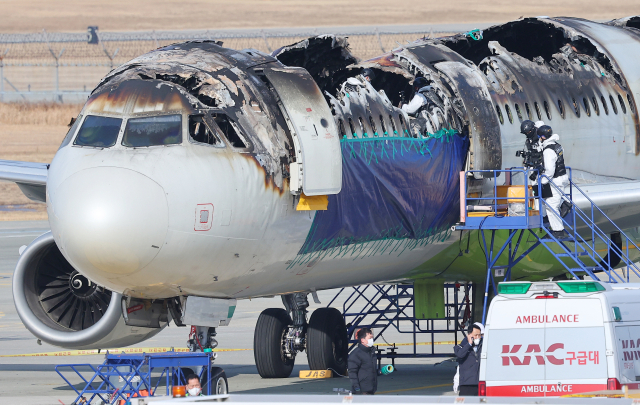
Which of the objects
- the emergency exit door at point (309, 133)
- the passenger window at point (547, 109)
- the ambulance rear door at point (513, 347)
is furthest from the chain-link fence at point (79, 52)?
the ambulance rear door at point (513, 347)

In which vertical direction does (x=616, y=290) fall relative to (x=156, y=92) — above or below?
below

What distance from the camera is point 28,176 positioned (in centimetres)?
1930

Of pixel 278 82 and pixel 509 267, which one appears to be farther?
pixel 509 267

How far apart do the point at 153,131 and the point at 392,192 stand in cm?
395

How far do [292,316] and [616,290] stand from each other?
286 inches

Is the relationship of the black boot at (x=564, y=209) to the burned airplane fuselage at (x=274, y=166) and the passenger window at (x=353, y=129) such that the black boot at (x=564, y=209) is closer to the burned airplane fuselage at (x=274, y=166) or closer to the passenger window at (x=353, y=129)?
the burned airplane fuselage at (x=274, y=166)

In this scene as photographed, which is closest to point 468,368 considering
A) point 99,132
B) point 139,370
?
point 139,370

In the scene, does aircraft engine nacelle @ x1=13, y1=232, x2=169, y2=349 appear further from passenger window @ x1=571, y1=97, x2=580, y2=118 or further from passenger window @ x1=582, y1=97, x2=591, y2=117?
passenger window @ x1=582, y1=97, x2=591, y2=117

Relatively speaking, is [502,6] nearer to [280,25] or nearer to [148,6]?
[280,25]

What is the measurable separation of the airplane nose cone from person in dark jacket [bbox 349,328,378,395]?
12.9 feet

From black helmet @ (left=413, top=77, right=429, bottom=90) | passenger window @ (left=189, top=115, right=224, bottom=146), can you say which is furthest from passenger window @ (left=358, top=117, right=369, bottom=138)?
passenger window @ (left=189, top=115, right=224, bottom=146)

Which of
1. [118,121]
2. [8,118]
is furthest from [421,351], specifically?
[8,118]

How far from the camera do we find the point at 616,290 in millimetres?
13297

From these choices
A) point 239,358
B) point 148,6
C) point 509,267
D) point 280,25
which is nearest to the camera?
point 509,267
